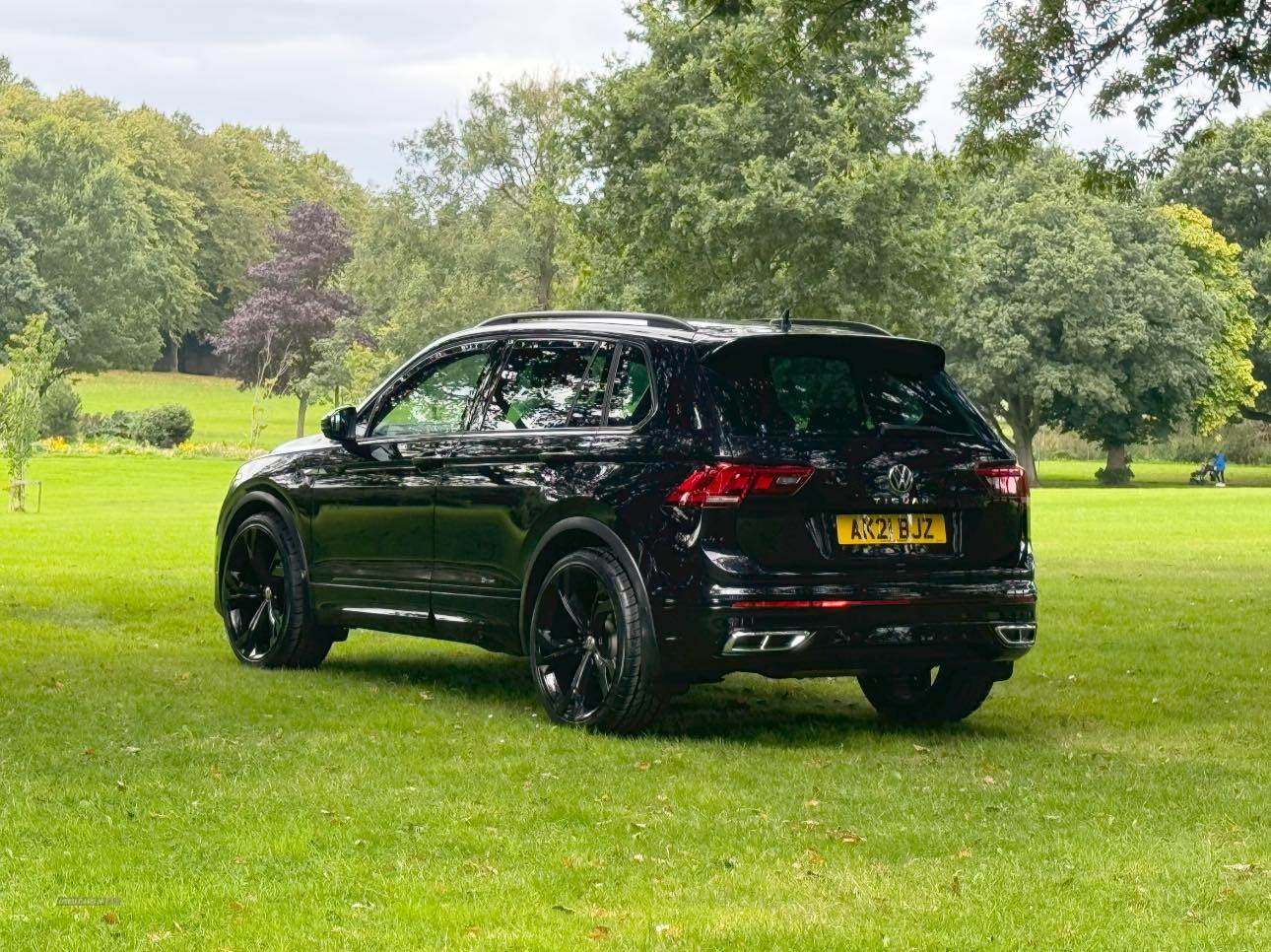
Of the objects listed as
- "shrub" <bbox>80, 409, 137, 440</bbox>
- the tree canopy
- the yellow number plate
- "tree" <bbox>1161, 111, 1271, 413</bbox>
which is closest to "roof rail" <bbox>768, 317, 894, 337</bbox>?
the yellow number plate

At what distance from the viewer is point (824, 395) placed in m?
8.70

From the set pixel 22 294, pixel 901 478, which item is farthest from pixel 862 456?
pixel 22 294

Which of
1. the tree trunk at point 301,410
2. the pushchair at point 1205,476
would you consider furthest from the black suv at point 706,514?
the tree trunk at point 301,410

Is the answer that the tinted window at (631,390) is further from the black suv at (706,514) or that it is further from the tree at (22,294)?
the tree at (22,294)

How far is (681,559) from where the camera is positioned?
8367 mm

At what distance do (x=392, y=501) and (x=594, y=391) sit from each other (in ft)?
5.25

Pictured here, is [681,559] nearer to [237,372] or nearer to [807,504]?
[807,504]

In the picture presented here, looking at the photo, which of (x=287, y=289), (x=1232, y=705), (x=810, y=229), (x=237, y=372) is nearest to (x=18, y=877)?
(x=1232, y=705)

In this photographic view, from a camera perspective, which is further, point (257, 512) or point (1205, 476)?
point (1205, 476)

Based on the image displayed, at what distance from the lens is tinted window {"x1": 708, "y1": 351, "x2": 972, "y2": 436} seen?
851 centimetres

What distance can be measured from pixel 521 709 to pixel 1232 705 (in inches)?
148

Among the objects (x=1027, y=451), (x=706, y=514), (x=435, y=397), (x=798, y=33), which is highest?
(x=798, y=33)

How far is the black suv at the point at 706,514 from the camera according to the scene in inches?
328

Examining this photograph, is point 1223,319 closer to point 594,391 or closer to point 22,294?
point 22,294
